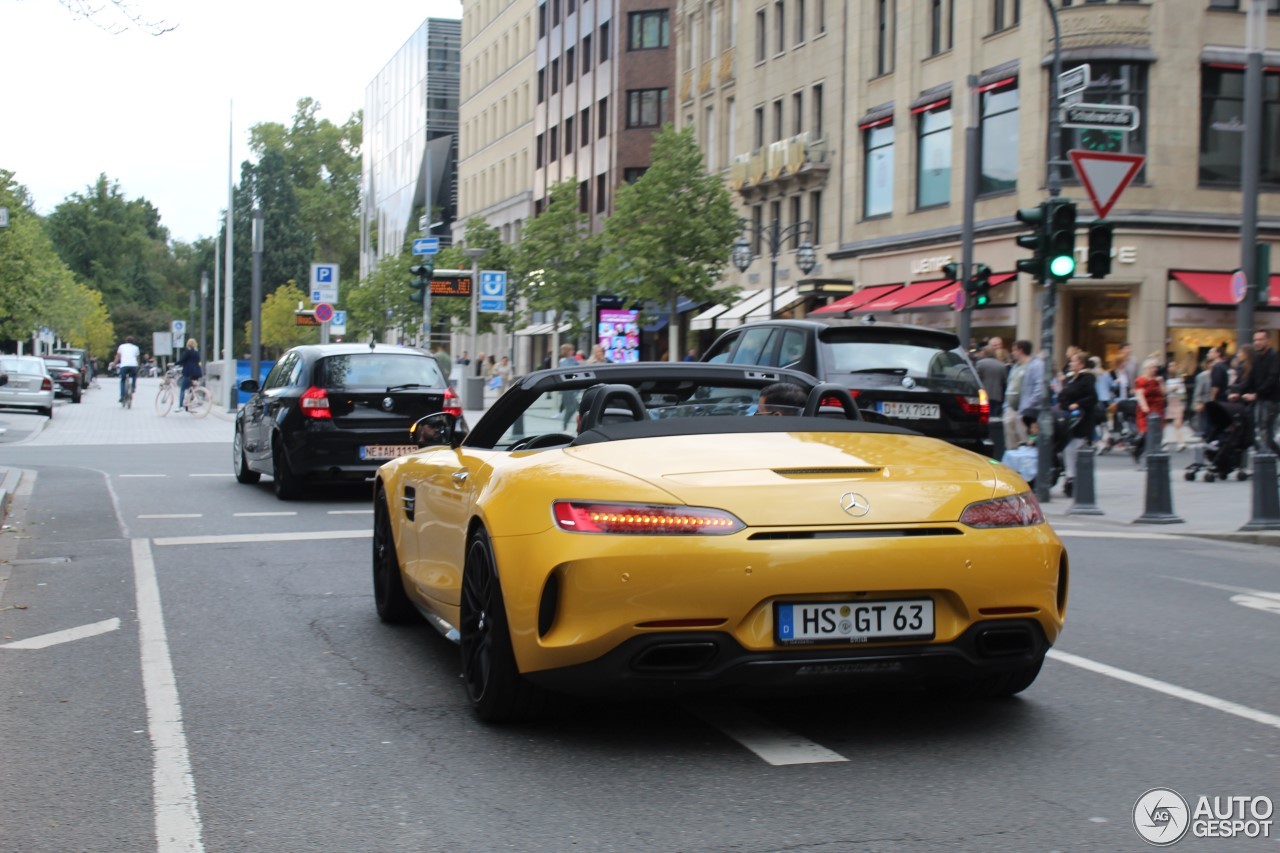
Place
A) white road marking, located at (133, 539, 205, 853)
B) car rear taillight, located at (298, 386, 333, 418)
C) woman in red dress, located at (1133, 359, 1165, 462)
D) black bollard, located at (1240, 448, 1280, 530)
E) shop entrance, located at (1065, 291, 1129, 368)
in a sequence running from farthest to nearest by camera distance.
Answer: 1. shop entrance, located at (1065, 291, 1129, 368)
2. woman in red dress, located at (1133, 359, 1165, 462)
3. car rear taillight, located at (298, 386, 333, 418)
4. black bollard, located at (1240, 448, 1280, 530)
5. white road marking, located at (133, 539, 205, 853)

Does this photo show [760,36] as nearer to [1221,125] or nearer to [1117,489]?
[1221,125]

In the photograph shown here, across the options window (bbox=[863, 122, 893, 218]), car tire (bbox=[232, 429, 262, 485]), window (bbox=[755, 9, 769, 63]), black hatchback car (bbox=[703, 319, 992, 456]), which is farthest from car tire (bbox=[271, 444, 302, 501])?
window (bbox=[755, 9, 769, 63])

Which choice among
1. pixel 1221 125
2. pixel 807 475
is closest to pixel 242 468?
pixel 807 475

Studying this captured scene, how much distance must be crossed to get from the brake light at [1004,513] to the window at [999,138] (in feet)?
106

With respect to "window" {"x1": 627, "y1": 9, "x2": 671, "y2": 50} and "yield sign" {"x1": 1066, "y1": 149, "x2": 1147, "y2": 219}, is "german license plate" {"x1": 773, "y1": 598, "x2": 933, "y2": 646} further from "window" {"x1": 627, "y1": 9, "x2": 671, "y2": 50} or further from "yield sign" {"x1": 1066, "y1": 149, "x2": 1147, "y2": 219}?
"window" {"x1": 627, "y1": 9, "x2": 671, "y2": 50}

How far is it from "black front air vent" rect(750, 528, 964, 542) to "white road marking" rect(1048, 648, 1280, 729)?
1597 millimetres

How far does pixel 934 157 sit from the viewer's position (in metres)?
40.8

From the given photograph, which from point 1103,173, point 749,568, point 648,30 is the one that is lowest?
point 749,568

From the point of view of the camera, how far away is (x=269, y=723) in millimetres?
5820

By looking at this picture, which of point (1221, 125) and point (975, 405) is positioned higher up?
point (1221, 125)

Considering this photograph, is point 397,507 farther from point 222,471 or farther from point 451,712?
point 222,471

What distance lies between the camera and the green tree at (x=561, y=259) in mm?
55938

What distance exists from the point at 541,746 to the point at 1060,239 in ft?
41.6

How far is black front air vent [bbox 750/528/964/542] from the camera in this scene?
499 cm
